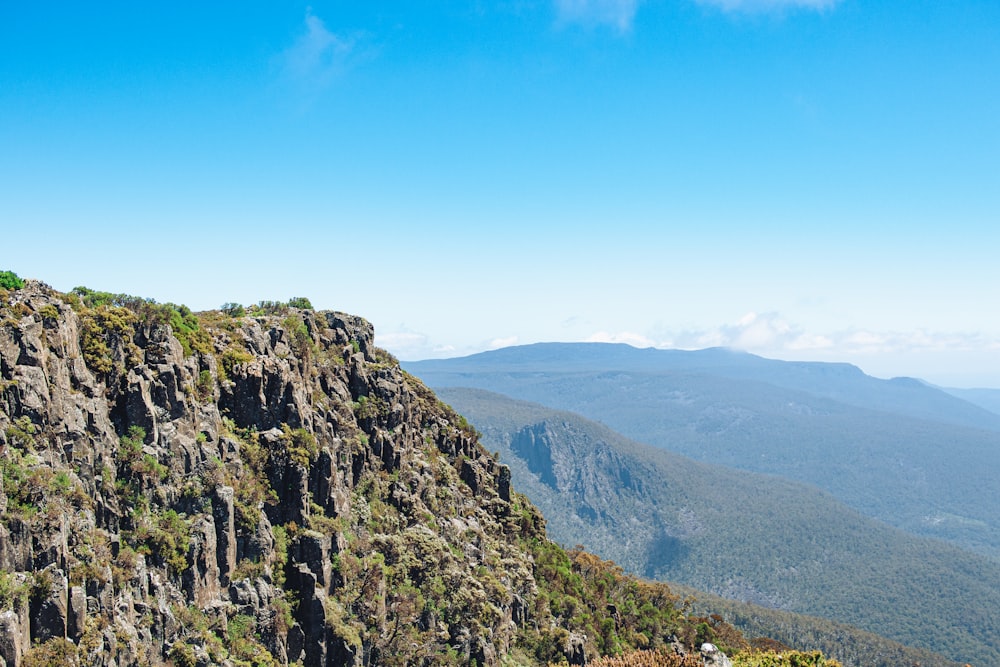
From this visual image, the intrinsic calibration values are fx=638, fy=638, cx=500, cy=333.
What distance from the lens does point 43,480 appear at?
29.4 m

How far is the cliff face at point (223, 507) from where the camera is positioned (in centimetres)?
2958

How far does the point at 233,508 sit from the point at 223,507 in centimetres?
82

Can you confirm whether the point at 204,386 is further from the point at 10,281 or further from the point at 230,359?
the point at 10,281

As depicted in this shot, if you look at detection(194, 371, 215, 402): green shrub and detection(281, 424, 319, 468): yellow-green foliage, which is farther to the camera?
detection(281, 424, 319, 468): yellow-green foliage

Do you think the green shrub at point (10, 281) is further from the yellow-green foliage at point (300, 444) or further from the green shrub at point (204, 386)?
the yellow-green foliage at point (300, 444)

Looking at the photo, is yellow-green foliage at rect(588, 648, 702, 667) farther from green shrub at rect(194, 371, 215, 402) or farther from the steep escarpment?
green shrub at rect(194, 371, 215, 402)

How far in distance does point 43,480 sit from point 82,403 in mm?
5698

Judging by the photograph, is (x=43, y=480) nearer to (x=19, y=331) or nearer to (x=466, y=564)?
(x=19, y=331)

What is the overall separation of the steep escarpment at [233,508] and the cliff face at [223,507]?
116mm

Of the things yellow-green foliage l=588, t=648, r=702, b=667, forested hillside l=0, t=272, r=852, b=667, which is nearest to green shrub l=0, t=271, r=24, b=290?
forested hillside l=0, t=272, r=852, b=667

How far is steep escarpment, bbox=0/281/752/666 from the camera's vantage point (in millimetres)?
29719

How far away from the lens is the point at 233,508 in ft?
128

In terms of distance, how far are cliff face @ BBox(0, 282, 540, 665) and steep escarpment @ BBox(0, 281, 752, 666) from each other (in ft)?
Answer: 0.38

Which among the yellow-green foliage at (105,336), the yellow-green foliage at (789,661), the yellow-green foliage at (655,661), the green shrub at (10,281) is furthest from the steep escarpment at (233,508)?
the yellow-green foliage at (789,661)
